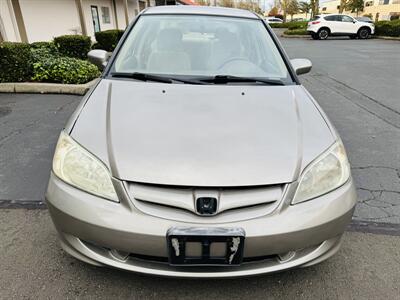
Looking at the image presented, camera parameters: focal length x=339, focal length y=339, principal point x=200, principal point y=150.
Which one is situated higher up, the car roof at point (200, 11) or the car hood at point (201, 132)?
the car roof at point (200, 11)

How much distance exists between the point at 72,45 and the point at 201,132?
23.6 ft

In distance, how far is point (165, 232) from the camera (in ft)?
5.05

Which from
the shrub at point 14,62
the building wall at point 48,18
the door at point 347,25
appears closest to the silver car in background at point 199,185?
the shrub at point 14,62

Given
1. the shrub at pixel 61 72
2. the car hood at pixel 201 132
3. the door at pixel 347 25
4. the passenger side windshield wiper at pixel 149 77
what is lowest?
the door at pixel 347 25

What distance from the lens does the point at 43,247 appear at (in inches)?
89.4

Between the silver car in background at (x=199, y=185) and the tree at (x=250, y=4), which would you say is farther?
the tree at (x=250, y=4)

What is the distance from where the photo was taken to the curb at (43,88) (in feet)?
20.5

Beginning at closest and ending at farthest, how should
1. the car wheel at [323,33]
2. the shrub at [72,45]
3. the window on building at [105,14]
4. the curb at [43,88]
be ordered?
the curb at [43,88], the shrub at [72,45], the window on building at [105,14], the car wheel at [323,33]

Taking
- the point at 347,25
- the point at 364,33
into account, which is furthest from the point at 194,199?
the point at 364,33

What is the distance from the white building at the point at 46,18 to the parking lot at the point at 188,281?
7220 millimetres

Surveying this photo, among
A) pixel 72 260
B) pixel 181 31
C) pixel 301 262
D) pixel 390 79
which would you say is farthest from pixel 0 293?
pixel 390 79

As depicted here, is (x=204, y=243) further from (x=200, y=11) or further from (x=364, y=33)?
(x=364, y=33)

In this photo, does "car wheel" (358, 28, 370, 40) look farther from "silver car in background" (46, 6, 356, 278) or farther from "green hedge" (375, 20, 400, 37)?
"silver car in background" (46, 6, 356, 278)

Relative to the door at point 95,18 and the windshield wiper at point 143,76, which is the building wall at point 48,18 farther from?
the windshield wiper at point 143,76
